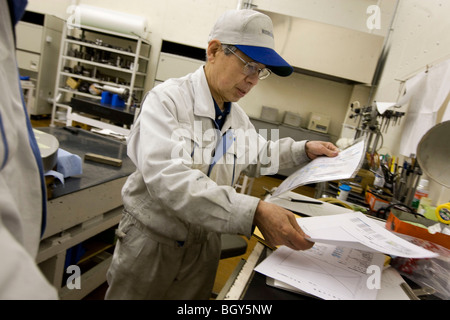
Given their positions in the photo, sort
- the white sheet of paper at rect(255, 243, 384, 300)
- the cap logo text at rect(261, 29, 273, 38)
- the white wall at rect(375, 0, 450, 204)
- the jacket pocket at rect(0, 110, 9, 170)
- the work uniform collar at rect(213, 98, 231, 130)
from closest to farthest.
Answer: the jacket pocket at rect(0, 110, 9, 170) → the white sheet of paper at rect(255, 243, 384, 300) → the cap logo text at rect(261, 29, 273, 38) → the work uniform collar at rect(213, 98, 231, 130) → the white wall at rect(375, 0, 450, 204)

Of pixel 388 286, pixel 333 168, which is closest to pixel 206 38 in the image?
pixel 333 168

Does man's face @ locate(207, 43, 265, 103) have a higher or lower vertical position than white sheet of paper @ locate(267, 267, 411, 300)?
higher

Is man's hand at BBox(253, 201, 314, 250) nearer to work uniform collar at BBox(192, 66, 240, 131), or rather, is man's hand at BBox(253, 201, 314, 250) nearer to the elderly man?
the elderly man

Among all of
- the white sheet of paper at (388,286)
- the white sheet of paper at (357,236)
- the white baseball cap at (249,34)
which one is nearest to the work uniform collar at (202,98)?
the white baseball cap at (249,34)

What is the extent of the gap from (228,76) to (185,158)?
1.23 ft

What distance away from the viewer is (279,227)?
64 cm

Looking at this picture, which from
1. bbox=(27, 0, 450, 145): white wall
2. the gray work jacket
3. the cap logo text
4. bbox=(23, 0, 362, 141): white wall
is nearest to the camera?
the gray work jacket

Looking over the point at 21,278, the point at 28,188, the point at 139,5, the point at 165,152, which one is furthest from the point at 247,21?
the point at 139,5

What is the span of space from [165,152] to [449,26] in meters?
2.18

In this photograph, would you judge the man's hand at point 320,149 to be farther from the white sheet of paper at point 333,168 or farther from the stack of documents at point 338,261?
the stack of documents at point 338,261

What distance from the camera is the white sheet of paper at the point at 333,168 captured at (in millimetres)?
839

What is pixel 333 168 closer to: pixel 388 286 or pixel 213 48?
pixel 388 286

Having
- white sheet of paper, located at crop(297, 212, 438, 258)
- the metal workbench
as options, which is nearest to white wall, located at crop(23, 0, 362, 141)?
the metal workbench

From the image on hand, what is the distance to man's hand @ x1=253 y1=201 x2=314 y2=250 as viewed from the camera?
2.08 feet
